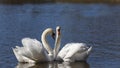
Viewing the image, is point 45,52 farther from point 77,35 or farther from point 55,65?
point 77,35

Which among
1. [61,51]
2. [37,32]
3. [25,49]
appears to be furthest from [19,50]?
[37,32]

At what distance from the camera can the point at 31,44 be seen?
1745 cm

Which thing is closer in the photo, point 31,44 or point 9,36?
point 31,44

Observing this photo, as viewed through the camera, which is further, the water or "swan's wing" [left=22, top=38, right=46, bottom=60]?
the water

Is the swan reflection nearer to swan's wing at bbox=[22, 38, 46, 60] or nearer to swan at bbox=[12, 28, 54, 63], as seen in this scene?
swan at bbox=[12, 28, 54, 63]

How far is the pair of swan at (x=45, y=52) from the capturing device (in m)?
17.5

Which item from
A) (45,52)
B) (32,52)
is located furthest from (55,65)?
(32,52)

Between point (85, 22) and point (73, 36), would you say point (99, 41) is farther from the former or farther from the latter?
point (85, 22)

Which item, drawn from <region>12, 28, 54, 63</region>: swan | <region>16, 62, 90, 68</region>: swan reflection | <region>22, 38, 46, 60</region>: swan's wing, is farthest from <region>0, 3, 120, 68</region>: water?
<region>22, 38, 46, 60</region>: swan's wing

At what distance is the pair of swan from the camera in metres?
17.5

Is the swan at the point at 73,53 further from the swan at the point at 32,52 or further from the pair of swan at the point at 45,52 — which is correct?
the swan at the point at 32,52

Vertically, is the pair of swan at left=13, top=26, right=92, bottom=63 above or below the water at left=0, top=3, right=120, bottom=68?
above

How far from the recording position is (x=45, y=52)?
17828 mm

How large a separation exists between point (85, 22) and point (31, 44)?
14.5 meters
